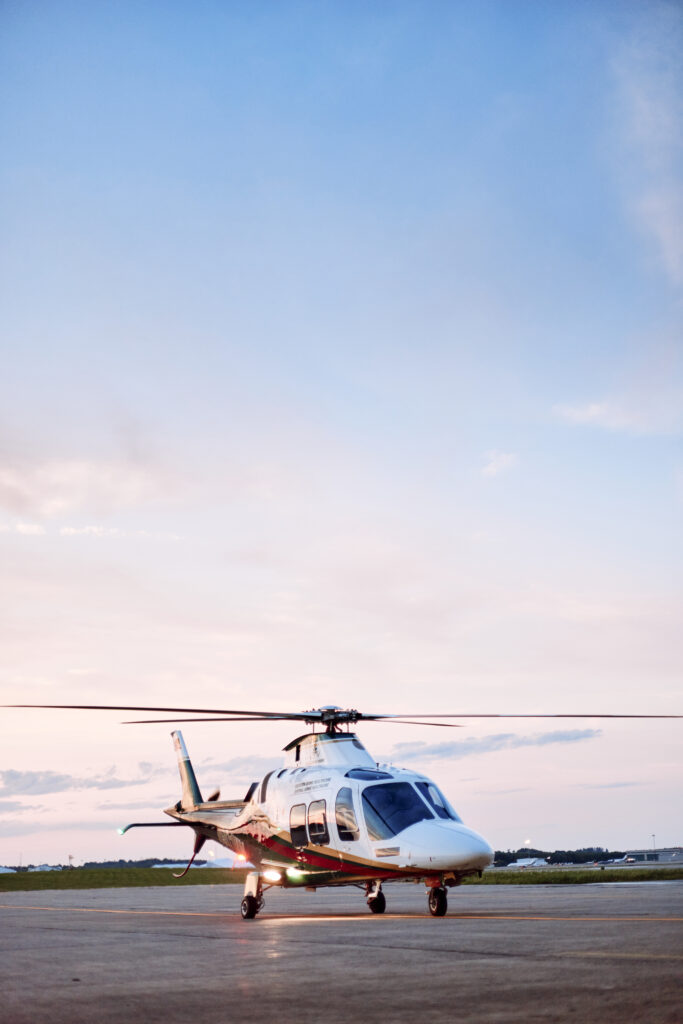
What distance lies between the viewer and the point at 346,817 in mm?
21344

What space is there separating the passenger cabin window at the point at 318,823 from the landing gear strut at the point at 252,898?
2.63 meters

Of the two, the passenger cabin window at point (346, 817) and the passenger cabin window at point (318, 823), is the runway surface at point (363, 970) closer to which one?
the passenger cabin window at point (346, 817)

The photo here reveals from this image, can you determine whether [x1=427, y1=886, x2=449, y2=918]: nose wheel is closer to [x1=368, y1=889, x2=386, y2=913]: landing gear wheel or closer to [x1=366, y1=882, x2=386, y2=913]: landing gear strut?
[x1=366, y1=882, x2=386, y2=913]: landing gear strut

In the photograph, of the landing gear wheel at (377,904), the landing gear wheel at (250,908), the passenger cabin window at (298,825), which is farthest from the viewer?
the landing gear wheel at (250,908)

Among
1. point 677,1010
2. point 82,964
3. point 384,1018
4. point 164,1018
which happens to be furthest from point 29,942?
point 677,1010

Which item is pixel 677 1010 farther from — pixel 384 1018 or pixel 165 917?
pixel 165 917

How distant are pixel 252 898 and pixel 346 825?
4336mm

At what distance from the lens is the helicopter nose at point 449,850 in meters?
18.8

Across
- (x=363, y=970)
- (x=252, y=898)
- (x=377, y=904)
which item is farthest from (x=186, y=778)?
(x=363, y=970)

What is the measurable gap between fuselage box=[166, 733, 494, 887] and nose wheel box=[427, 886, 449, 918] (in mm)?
489

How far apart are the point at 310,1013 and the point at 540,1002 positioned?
74.3 inches

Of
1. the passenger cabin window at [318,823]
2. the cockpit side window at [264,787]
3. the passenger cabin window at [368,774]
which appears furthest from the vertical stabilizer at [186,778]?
the passenger cabin window at [368,774]

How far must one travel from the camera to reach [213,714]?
24.1 metres

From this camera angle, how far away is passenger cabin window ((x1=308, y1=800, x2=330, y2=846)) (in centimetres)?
2201
